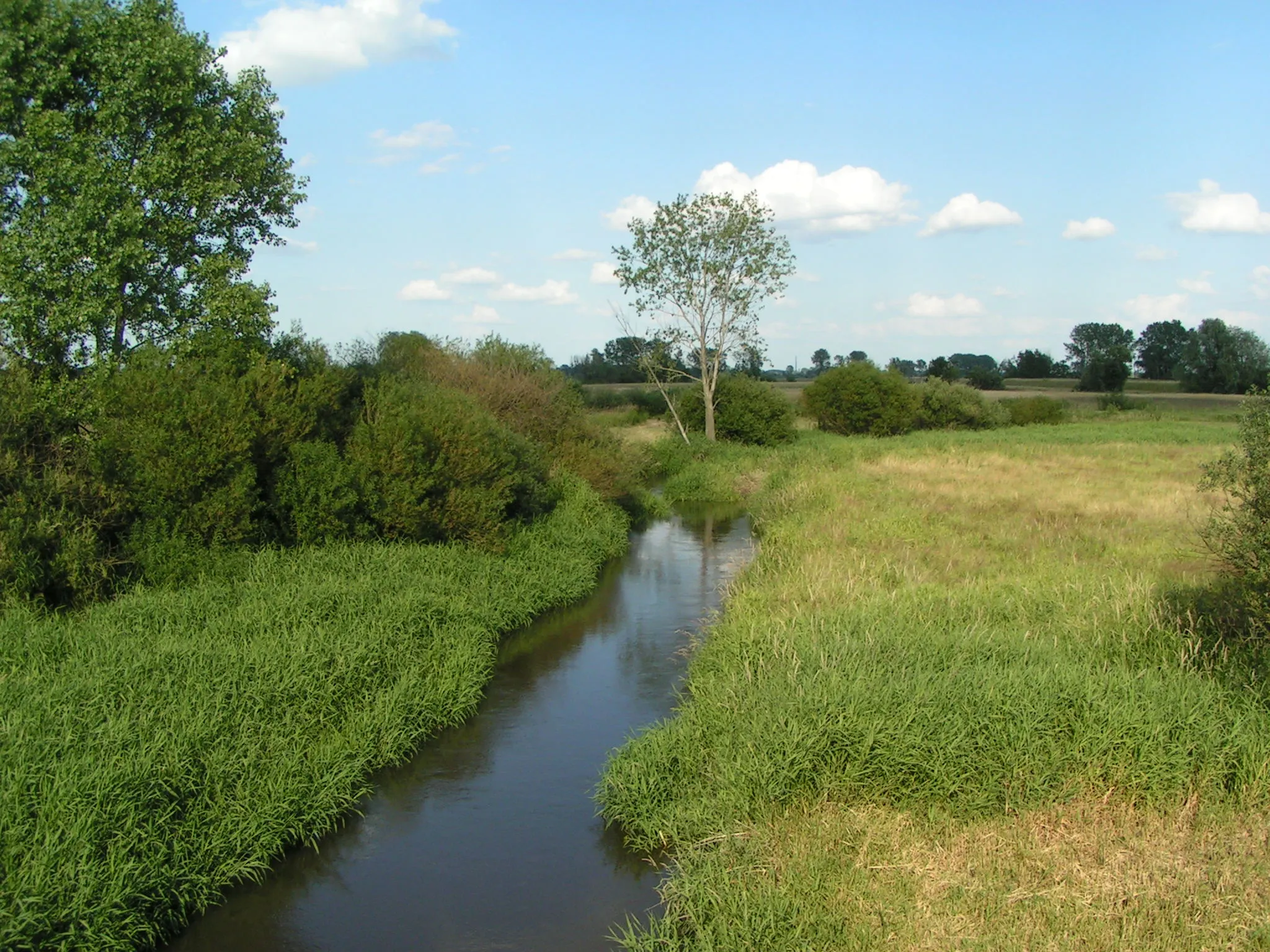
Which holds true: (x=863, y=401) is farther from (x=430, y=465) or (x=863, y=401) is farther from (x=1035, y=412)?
(x=430, y=465)

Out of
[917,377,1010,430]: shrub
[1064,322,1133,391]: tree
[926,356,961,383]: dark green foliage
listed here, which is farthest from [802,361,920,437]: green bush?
[1064,322,1133,391]: tree

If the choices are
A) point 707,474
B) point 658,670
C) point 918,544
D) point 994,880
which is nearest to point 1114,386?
point 707,474

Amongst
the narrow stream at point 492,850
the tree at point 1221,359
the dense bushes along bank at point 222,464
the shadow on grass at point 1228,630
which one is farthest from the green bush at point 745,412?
the tree at point 1221,359

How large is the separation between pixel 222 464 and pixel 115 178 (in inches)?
154

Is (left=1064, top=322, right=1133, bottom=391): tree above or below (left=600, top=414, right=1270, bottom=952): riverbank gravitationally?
above

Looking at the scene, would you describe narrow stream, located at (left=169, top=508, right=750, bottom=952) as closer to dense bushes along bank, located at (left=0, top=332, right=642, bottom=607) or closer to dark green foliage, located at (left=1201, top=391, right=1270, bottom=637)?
dense bushes along bank, located at (left=0, top=332, right=642, bottom=607)

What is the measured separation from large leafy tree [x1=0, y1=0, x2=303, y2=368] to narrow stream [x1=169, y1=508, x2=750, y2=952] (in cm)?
688

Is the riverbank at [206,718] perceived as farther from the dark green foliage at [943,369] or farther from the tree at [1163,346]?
the tree at [1163,346]

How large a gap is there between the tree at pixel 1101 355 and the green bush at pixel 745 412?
3800 centimetres

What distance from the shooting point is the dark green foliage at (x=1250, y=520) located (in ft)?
26.3

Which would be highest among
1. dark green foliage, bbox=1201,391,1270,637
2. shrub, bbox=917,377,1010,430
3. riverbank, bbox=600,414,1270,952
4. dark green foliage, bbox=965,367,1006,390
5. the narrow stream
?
dark green foliage, bbox=965,367,1006,390

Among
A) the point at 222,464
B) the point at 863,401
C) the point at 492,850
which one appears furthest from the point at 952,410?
the point at 492,850

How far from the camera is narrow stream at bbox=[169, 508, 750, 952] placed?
668cm

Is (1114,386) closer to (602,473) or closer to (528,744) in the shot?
(602,473)
